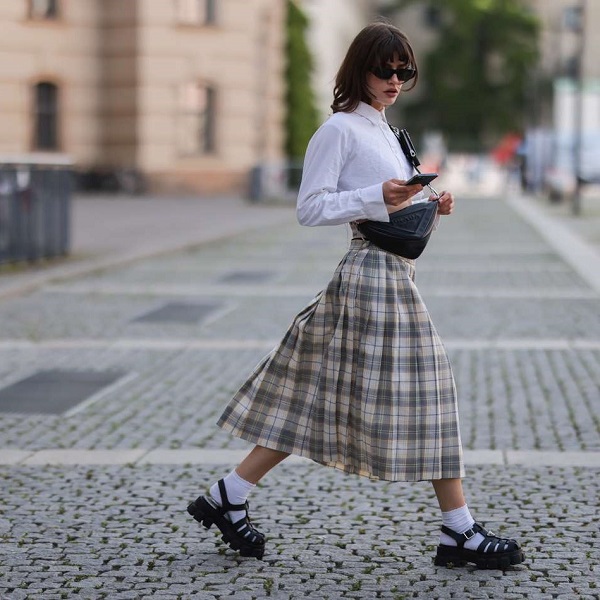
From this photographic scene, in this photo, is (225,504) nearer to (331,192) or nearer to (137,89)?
(331,192)

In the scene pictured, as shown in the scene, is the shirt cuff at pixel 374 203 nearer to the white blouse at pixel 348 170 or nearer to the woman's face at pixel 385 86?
the white blouse at pixel 348 170

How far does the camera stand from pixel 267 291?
13375 mm

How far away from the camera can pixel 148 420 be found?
689 centimetres

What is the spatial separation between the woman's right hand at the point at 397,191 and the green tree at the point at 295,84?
40.7m

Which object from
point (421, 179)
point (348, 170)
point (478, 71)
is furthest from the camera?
point (478, 71)

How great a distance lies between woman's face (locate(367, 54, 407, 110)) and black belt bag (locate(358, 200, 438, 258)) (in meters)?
0.34

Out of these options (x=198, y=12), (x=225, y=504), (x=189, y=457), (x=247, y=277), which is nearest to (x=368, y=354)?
(x=225, y=504)

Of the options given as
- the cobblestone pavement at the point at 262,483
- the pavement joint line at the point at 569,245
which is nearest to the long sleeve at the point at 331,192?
the cobblestone pavement at the point at 262,483

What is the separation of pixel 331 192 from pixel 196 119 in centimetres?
3547

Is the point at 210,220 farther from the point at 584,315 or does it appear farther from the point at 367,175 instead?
the point at 367,175

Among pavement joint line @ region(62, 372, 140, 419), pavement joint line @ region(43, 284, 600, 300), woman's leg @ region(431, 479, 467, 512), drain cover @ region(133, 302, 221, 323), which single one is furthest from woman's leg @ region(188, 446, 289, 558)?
pavement joint line @ region(43, 284, 600, 300)

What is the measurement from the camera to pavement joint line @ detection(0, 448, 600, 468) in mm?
5914

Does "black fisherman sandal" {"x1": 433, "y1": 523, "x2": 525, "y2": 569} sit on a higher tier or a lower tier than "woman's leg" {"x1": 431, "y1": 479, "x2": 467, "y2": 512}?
lower

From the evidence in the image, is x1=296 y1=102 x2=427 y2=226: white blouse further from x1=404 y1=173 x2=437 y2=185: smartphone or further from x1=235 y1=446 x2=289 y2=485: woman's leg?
x1=235 y1=446 x2=289 y2=485: woman's leg
